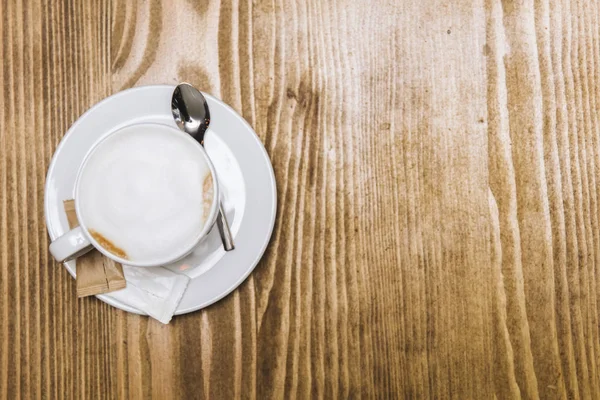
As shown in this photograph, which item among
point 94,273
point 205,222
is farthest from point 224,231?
point 94,273

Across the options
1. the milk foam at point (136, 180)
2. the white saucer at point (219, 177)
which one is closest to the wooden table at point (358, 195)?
the white saucer at point (219, 177)

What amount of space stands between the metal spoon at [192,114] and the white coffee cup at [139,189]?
6cm

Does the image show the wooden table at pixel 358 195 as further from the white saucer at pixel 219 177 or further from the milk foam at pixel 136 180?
the milk foam at pixel 136 180

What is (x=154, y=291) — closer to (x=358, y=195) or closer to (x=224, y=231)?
(x=224, y=231)

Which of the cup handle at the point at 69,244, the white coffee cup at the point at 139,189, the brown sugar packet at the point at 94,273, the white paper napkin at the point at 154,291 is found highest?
the white coffee cup at the point at 139,189

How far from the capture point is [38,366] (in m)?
0.70

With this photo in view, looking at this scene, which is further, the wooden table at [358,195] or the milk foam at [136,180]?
the wooden table at [358,195]

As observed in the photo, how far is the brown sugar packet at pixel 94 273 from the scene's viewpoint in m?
0.63

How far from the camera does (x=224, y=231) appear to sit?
0.63 m

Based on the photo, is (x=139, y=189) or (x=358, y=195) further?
(x=358, y=195)

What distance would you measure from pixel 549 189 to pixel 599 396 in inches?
11.8

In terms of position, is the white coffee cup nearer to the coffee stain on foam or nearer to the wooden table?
the coffee stain on foam

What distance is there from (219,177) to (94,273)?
7.7 inches

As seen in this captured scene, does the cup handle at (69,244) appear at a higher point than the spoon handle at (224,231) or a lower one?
higher
